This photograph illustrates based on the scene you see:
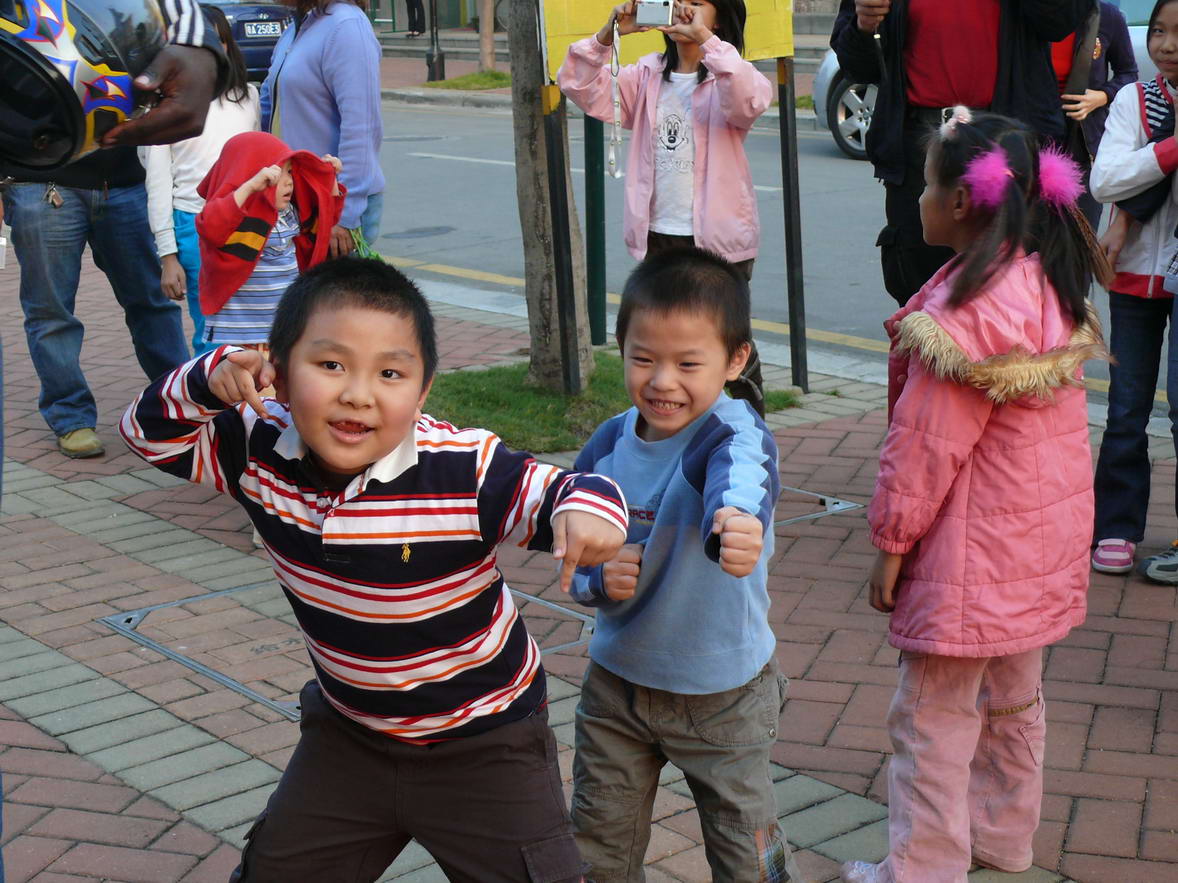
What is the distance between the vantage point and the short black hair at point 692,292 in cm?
258

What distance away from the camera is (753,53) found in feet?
21.7

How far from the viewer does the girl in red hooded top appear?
458cm

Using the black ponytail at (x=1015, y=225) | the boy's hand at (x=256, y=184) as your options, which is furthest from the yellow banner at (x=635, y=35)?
the black ponytail at (x=1015, y=225)

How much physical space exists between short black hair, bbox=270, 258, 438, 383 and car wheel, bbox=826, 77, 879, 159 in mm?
11732

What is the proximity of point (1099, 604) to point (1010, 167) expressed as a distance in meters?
2.03

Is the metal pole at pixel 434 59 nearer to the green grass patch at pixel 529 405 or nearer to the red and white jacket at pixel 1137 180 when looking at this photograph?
the green grass patch at pixel 529 405

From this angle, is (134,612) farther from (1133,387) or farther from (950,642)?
(1133,387)

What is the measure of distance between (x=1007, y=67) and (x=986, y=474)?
2.39 metres

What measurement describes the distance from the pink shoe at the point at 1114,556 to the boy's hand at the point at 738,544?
2.92 meters

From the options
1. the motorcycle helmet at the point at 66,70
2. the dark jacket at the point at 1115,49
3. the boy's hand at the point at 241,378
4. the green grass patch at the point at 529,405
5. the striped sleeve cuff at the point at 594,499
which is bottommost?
the green grass patch at the point at 529,405

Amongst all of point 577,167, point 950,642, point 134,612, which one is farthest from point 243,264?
point 577,167

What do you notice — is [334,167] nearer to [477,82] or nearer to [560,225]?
[560,225]

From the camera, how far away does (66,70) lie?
2.08 m

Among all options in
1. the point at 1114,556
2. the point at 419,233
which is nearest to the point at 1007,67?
the point at 1114,556
